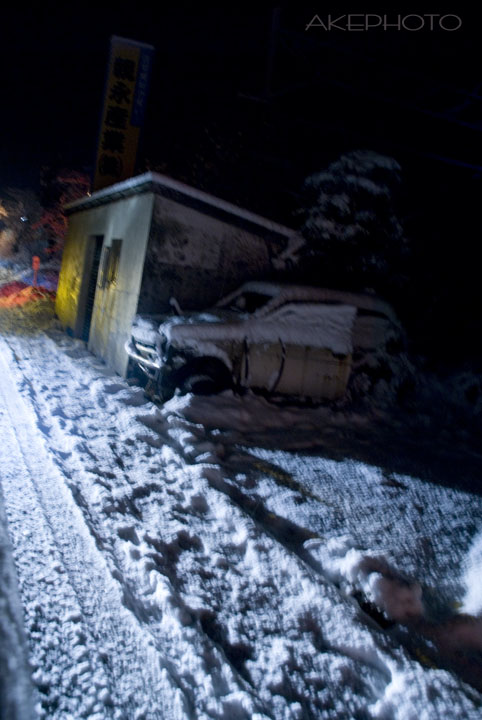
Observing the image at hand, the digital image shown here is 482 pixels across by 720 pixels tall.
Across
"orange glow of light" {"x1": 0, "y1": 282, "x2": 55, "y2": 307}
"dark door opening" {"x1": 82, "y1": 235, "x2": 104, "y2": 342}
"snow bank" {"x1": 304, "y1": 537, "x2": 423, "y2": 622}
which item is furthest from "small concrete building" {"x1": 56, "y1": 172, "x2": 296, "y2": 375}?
"orange glow of light" {"x1": 0, "y1": 282, "x2": 55, "y2": 307}

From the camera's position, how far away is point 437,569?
133 inches

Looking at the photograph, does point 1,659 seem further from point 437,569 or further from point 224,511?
point 437,569

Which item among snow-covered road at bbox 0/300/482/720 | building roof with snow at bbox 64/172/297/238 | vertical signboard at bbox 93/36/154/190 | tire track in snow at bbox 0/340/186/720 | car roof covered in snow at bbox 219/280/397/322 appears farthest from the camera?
vertical signboard at bbox 93/36/154/190

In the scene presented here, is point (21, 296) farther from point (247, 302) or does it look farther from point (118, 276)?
point (247, 302)

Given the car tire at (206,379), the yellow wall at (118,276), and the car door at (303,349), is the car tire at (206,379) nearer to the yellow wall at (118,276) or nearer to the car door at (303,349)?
the car door at (303,349)

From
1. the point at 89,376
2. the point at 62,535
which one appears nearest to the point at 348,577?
the point at 62,535

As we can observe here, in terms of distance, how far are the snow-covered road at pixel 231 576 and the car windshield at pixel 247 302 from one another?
2.91m

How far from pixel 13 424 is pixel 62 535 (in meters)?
2.39

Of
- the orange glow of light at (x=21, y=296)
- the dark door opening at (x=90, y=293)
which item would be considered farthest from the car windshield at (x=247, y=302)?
the orange glow of light at (x=21, y=296)

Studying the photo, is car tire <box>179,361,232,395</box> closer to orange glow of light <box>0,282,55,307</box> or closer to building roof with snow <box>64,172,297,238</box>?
building roof with snow <box>64,172,297,238</box>

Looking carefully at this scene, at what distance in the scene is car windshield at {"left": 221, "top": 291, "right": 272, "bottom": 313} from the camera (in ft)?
24.9

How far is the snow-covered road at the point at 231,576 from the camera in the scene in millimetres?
2166

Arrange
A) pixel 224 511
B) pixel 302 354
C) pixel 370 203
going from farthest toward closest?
pixel 370 203 < pixel 302 354 < pixel 224 511

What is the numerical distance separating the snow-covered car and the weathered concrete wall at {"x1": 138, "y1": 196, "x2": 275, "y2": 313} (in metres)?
1.09
